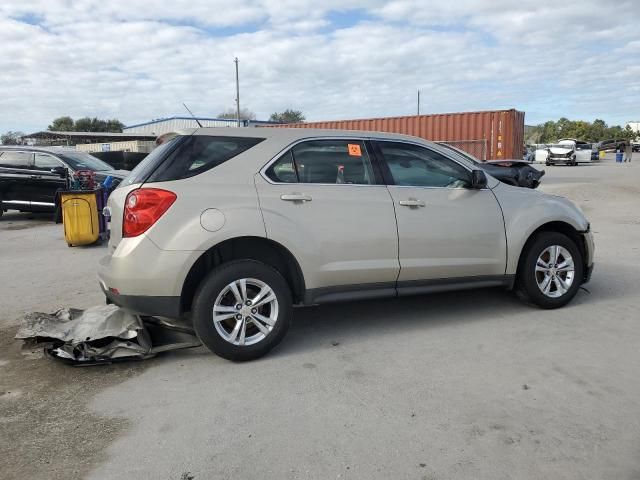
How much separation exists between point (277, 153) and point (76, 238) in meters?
6.02

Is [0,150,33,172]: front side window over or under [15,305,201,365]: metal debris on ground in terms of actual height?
over

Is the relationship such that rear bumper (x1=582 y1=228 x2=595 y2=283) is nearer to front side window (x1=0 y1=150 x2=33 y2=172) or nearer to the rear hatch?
the rear hatch

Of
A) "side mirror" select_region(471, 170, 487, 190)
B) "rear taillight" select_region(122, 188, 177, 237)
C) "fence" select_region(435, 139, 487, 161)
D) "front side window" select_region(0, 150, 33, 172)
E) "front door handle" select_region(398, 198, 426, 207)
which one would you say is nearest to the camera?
"rear taillight" select_region(122, 188, 177, 237)

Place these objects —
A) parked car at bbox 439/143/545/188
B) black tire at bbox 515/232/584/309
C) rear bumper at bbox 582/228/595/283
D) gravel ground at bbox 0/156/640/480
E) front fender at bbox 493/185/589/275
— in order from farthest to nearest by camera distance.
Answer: parked car at bbox 439/143/545/188, rear bumper at bbox 582/228/595/283, black tire at bbox 515/232/584/309, front fender at bbox 493/185/589/275, gravel ground at bbox 0/156/640/480

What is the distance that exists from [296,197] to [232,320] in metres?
1.07

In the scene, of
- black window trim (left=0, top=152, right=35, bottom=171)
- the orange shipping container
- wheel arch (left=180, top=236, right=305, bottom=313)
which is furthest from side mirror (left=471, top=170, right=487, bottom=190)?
the orange shipping container

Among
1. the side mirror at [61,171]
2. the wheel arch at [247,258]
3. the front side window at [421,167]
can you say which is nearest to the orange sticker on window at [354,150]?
the front side window at [421,167]

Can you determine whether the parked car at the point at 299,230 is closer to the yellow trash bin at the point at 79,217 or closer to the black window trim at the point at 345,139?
the black window trim at the point at 345,139

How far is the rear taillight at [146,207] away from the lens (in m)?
3.92

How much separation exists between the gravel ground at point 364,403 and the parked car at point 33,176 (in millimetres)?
7690

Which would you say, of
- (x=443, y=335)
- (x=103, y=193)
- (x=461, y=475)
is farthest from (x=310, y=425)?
(x=103, y=193)

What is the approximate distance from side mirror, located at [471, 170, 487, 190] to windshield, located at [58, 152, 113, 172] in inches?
396

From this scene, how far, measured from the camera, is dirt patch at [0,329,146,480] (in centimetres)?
286

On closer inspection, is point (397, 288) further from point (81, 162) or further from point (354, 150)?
point (81, 162)
